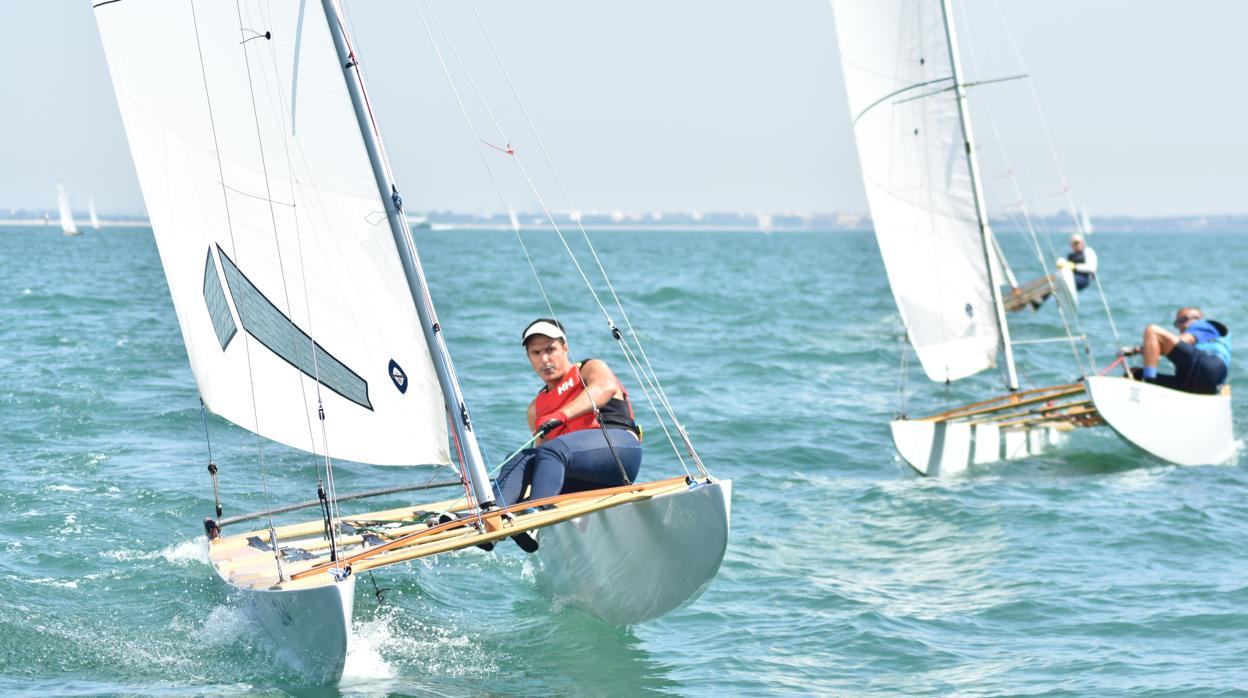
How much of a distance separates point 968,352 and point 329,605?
8683 millimetres

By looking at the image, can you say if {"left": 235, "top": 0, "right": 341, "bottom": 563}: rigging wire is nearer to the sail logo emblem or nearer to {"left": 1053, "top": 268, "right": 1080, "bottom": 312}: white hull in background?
the sail logo emblem

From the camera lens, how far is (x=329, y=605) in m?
5.23

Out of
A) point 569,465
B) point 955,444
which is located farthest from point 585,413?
point 955,444

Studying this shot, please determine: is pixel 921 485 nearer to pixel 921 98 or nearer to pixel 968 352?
pixel 968 352

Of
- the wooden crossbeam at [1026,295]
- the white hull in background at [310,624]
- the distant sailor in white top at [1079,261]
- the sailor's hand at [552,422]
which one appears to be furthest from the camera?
the distant sailor in white top at [1079,261]

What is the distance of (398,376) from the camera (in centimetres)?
619

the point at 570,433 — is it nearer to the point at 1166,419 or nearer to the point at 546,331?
the point at 546,331

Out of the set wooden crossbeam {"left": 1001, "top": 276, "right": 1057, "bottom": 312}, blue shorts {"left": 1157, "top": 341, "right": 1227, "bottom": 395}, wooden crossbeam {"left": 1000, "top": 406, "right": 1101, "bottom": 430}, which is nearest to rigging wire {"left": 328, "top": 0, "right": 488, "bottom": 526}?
wooden crossbeam {"left": 1000, "top": 406, "right": 1101, "bottom": 430}

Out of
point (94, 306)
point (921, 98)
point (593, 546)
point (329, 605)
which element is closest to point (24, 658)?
point (329, 605)

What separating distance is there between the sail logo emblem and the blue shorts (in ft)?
25.0

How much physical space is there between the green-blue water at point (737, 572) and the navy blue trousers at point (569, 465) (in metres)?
0.79

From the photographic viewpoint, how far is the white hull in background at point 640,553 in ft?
19.4

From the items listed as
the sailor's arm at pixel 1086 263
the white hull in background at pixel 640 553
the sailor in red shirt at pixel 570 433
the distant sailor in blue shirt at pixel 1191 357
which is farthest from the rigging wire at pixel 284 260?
the sailor's arm at pixel 1086 263

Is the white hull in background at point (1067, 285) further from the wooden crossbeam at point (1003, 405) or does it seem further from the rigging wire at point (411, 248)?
the rigging wire at point (411, 248)
